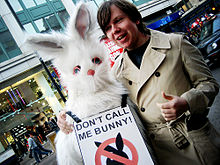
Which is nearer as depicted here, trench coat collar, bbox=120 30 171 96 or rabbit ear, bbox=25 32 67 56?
rabbit ear, bbox=25 32 67 56

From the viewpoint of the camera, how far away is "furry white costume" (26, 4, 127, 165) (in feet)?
3.56

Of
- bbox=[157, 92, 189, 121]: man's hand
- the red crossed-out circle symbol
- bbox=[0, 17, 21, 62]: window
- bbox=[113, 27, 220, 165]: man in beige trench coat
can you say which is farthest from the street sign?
bbox=[0, 17, 21, 62]: window

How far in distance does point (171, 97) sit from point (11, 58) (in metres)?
12.8

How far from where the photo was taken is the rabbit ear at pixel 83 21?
3.99 ft

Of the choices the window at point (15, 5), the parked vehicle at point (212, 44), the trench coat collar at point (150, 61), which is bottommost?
the parked vehicle at point (212, 44)

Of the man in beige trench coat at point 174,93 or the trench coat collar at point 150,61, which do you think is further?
the trench coat collar at point 150,61

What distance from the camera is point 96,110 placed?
1060 mm

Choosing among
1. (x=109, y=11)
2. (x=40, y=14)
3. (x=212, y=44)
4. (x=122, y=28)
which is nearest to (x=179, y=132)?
(x=122, y=28)

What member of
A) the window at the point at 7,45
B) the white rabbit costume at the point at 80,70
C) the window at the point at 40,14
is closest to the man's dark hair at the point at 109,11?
the white rabbit costume at the point at 80,70

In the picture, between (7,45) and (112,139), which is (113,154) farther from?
(7,45)

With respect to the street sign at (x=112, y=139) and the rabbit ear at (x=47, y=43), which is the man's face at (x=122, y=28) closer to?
the rabbit ear at (x=47, y=43)

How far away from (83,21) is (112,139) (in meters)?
1.01

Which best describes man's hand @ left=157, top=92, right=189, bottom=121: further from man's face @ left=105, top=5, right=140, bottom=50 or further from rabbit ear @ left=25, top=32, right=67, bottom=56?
rabbit ear @ left=25, top=32, right=67, bottom=56

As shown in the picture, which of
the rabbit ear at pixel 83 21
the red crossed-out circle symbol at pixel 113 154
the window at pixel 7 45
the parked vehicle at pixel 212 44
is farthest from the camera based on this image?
the window at pixel 7 45
